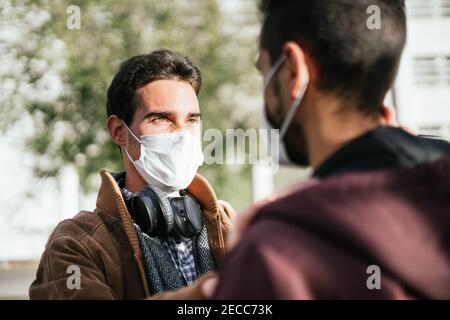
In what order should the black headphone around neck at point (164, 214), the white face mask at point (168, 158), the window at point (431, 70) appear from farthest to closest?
the window at point (431, 70) < the white face mask at point (168, 158) < the black headphone around neck at point (164, 214)

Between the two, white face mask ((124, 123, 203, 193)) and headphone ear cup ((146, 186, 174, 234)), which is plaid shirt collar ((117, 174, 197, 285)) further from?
white face mask ((124, 123, 203, 193))

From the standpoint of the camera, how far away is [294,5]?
207cm

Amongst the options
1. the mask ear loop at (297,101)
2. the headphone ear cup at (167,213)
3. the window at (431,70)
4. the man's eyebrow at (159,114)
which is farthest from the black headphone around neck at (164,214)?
the window at (431,70)

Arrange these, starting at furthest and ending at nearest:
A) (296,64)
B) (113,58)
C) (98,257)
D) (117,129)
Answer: (113,58)
(117,129)
(98,257)
(296,64)

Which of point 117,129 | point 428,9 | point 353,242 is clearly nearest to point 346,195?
point 353,242

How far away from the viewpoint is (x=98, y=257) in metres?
3.31

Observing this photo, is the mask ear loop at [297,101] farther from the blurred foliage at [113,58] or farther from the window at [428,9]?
the window at [428,9]

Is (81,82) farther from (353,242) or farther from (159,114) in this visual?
(353,242)

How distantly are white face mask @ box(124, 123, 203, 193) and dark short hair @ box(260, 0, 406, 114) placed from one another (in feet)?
6.61

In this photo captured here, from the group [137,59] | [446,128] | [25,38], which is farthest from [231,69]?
[137,59]

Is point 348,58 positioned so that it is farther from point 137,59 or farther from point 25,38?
point 25,38

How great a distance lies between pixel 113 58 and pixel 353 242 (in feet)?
62.5

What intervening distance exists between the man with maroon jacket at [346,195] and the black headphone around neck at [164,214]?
5.23ft

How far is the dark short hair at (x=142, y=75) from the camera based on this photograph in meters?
3.96
